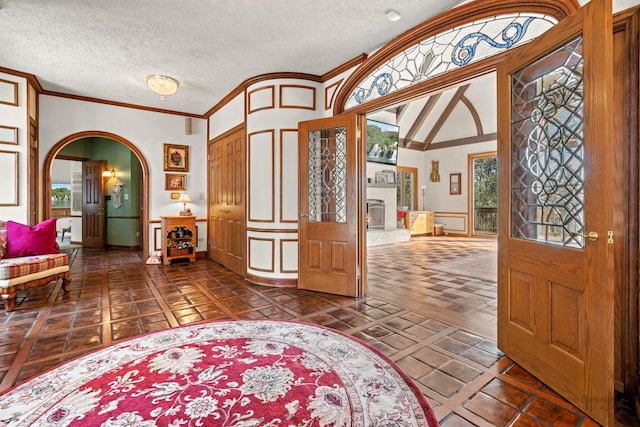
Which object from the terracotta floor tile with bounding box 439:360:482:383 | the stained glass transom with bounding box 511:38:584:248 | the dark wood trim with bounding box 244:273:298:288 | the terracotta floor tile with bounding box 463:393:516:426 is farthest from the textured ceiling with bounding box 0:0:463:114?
the terracotta floor tile with bounding box 463:393:516:426

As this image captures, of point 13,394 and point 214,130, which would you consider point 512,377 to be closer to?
point 13,394

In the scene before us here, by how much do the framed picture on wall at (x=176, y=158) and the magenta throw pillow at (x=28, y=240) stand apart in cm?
242

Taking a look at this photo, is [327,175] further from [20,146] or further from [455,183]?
[455,183]

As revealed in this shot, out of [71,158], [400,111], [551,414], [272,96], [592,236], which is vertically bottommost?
[551,414]

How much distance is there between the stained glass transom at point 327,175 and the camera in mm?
3830

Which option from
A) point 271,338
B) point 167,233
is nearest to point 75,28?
point 167,233

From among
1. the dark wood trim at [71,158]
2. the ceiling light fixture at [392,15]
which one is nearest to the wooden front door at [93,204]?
the dark wood trim at [71,158]

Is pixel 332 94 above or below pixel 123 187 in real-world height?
above

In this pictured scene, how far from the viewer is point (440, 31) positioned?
279 cm

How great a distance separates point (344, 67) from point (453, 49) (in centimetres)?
155

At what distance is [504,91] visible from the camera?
7.36 ft

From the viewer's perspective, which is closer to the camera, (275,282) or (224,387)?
(224,387)

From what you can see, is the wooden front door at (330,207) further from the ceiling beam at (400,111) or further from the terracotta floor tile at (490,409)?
the ceiling beam at (400,111)

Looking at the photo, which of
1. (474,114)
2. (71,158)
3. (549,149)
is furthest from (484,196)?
(71,158)
